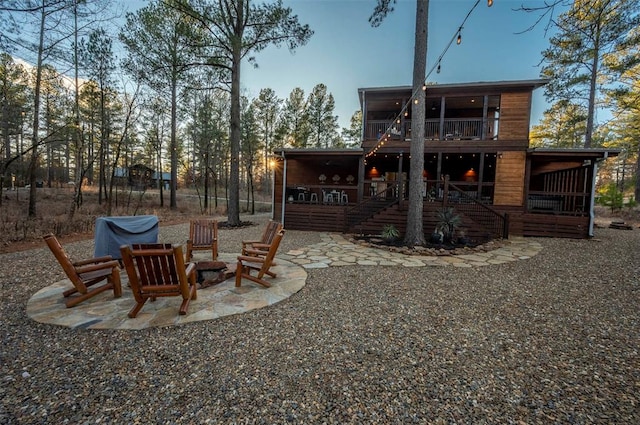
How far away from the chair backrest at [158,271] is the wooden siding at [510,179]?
442 inches

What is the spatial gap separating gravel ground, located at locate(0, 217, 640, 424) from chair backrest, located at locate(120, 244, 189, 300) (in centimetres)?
42

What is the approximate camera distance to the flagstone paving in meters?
2.74

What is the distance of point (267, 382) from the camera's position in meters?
1.87

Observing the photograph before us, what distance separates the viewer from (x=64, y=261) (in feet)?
9.84

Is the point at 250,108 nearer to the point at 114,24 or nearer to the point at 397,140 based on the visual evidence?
the point at 114,24

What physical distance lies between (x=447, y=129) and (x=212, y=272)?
11427mm

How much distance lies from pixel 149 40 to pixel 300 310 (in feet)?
37.8

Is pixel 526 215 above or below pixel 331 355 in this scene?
above

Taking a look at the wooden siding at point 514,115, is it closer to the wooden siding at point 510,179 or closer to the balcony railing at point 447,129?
the balcony railing at point 447,129

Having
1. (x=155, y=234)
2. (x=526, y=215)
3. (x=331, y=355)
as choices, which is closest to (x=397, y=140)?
(x=526, y=215)

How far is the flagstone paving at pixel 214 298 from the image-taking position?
2.74 m

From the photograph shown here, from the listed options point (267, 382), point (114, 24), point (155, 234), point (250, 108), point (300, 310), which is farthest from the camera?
point (250, 108)

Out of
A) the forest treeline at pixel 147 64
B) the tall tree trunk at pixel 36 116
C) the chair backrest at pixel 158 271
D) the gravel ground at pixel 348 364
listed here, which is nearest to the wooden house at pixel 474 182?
the forest treeline at pixel 147 64

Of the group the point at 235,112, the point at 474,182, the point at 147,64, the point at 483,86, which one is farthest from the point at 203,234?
the point at 483,86
